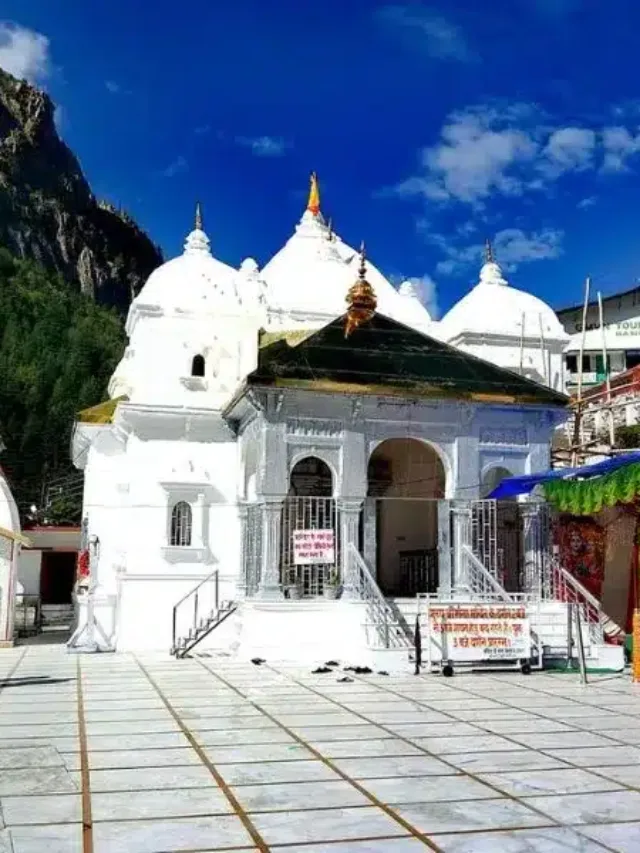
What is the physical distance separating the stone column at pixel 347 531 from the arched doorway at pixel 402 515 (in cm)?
495

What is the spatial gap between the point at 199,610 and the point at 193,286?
7.62 metres

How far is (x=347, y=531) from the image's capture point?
16.7 m

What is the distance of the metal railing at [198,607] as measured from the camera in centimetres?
1861

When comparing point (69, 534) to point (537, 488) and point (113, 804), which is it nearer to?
point (537, 488)

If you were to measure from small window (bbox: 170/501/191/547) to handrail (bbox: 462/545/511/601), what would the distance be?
19.7 feet

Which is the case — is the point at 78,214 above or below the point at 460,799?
above

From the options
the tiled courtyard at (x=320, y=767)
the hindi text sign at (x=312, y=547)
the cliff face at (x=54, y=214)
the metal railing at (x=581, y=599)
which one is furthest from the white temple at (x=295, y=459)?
the cliff face at (x=54, y=214)

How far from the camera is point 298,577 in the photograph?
17359 mm

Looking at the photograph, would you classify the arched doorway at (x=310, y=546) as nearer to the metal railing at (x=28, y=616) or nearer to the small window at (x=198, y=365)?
the small window at (x=198, y=365)

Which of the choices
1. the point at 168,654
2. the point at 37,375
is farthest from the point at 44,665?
the point at 37,375

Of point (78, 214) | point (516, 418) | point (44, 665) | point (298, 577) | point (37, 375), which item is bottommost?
point (44, 665)

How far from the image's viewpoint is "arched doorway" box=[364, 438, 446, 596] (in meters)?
21.8

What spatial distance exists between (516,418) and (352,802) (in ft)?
41.8

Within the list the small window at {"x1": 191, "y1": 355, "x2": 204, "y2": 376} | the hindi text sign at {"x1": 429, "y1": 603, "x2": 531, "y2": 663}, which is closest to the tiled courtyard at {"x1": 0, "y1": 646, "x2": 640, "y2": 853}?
the hindi text sign at {"x1": 429, "y1": 603, "x2": 531, "y2": 663}
